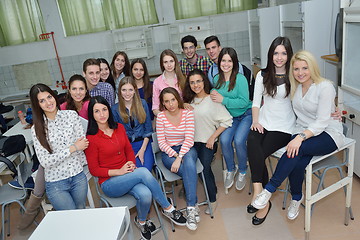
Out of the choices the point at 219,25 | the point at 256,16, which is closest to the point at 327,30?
the point at 256,16

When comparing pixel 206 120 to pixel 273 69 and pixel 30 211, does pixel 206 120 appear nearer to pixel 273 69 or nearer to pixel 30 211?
pixel 273 69

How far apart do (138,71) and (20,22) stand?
359 cm

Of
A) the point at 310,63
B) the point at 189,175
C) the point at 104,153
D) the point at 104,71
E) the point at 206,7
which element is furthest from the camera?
the point at 206,7

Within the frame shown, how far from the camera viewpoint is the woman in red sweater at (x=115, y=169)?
2197 mm

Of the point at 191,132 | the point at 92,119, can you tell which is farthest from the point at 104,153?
the point at 191,132

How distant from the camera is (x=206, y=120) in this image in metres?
2.59

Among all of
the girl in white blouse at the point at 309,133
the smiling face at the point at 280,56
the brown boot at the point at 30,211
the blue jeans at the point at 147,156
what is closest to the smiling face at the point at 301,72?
the girl in white blouse at the point at 309,133

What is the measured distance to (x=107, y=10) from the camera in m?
5.27

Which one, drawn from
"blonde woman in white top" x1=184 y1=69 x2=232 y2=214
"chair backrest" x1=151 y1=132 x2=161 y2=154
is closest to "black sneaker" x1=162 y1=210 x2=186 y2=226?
"blonde woman in white top" x1=184 y1=69 x2=232 y2=214

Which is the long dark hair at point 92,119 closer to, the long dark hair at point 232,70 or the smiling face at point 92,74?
the smiling face at point 92,74

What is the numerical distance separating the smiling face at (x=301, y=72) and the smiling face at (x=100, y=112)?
135 centimetres

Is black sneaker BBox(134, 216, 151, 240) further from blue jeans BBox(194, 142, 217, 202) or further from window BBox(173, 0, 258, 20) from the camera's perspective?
window BBox(173, 0, 258, 20)

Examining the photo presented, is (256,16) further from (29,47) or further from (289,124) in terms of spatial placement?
(29,47)

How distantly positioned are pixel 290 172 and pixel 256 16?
314 cm
